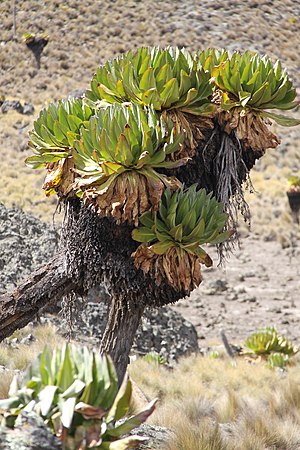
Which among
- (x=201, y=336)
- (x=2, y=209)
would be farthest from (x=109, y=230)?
(x=201, y=336)

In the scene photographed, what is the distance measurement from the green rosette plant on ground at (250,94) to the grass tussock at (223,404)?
2.26 metres

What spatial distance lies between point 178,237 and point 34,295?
38.9 inches

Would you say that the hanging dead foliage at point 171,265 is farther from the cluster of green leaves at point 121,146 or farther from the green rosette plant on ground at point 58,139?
the green rosette plant on ground at point 58,139

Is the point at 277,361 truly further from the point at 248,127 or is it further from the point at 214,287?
the point at 248,127

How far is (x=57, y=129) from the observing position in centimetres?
346

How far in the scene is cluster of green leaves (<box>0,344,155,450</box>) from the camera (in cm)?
188

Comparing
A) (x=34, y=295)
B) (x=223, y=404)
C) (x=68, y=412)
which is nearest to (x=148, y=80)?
(x=34, y=295)

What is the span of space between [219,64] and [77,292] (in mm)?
1693

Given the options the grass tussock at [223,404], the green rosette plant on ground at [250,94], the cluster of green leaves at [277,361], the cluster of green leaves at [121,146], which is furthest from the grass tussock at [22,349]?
the cluster of green leaves at [277,361]

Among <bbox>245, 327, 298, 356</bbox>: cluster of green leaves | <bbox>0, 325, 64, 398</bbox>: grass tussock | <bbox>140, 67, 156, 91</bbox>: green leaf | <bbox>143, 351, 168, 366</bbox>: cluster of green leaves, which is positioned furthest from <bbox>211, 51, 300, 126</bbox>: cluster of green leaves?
<bbox>245, 327, 298, 356</bbox>: cluster of green leaves

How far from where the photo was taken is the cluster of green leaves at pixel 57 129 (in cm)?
346

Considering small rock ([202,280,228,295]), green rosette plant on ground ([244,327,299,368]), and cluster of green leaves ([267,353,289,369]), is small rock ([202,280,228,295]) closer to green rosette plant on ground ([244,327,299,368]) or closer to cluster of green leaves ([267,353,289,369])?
green rosette plant on ground ([244,327,299,368])

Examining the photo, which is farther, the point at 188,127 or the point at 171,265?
the point at 188,127

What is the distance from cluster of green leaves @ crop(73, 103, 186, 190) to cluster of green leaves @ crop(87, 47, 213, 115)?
0.55 ft
